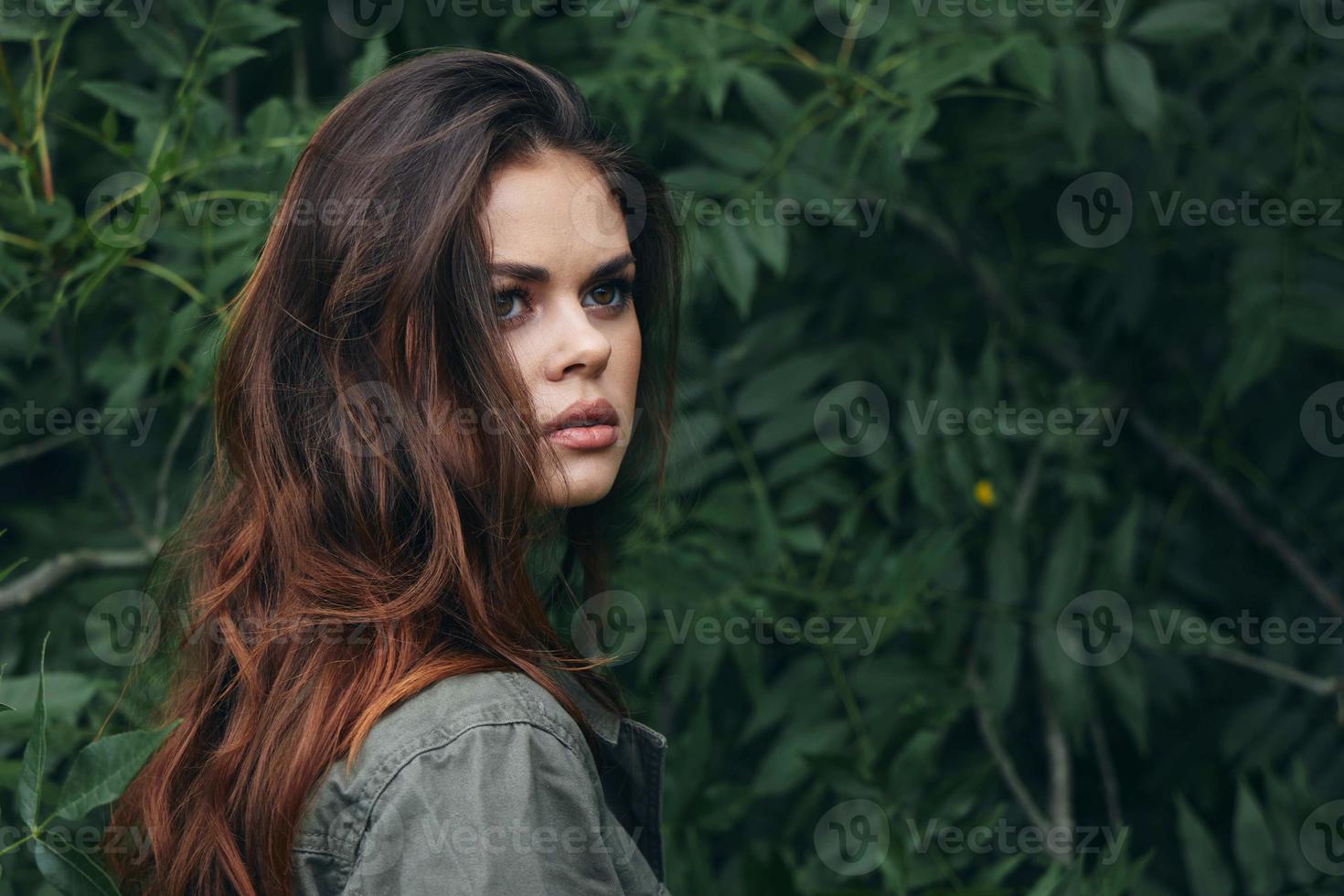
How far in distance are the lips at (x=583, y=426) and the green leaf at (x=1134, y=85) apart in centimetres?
93

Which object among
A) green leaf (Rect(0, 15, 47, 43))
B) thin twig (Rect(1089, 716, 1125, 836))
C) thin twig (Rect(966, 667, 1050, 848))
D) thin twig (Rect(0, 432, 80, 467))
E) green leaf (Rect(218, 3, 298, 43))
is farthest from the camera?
thin twig (Rect(1089, 716, 1125, 836))

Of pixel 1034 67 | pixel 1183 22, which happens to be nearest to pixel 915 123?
pixel 1034 67

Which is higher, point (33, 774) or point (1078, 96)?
point (1078, 96)

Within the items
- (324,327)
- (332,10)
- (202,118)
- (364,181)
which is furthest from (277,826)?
(332,10)

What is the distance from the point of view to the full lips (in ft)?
4.01

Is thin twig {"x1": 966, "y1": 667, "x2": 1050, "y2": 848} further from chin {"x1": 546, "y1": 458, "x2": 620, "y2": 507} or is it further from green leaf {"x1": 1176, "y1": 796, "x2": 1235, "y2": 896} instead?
chin {"x1": 546, "y1": 458, "x2": 620, "y2": 507}

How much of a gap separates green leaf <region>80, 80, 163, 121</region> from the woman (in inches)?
19.1

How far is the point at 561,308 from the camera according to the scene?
3.95ft

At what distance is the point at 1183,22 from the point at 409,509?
1294 millimetres

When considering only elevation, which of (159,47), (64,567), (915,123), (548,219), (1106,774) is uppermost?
(159,47)

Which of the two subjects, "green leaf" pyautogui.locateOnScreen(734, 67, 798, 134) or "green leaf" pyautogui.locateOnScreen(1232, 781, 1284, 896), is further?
"green leaf" pyautogui.locateOnScreen(734, 67, 798, 134)

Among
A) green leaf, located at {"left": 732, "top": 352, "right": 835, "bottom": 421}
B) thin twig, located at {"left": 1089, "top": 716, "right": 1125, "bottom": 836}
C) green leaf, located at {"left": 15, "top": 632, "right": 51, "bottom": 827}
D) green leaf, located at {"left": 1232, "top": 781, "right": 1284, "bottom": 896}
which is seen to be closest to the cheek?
green leaf, located at {"left": 15, "top": 632, "right": 51, "bottom": 827}

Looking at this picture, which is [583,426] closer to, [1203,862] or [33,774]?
[33,774]

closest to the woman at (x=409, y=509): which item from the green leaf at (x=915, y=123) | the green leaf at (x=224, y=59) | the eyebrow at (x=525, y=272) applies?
the eyebrow at (x=525, y=272)
